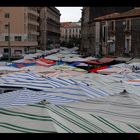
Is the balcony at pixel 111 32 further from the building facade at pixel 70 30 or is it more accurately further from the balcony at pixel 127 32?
the building facade at pixel 70 30

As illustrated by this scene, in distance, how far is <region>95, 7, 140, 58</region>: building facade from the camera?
104ft

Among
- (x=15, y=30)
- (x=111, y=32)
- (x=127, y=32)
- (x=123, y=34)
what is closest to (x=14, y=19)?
(x=15, y=30)

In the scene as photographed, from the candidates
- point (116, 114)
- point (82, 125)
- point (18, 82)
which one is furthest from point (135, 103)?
point (18, 82)

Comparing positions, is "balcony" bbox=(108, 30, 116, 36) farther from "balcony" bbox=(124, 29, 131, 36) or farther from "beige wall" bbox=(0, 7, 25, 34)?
"beige wall" bbox=(0, 7, 25, 34)

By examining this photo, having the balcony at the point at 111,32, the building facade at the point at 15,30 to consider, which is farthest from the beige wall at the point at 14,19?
the balcony at the point at 111,32

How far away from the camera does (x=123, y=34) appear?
3397cm

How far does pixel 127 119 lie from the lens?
4582mm

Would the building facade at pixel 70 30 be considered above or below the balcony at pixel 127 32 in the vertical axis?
above

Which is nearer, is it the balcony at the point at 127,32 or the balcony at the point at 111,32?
the balcony at the point at 127,32

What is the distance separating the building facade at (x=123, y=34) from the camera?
31.8 metres

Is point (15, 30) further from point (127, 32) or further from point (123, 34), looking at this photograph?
point (127, 32)
